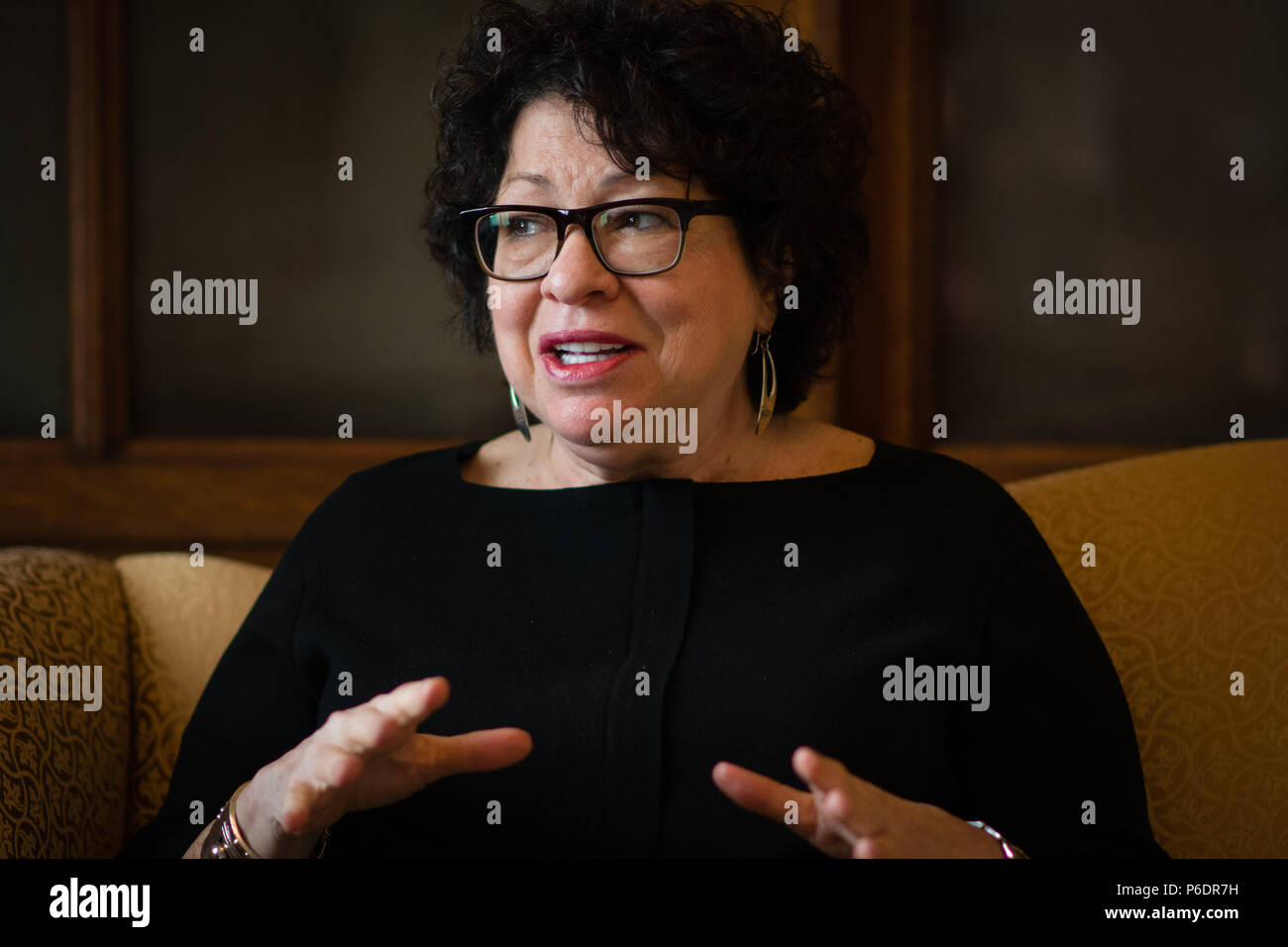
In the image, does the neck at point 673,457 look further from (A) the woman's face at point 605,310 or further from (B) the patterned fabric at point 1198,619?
(B) the patterned fabric at point 1198,619

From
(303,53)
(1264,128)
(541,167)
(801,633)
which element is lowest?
(801,633)

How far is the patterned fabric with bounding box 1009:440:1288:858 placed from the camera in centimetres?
114

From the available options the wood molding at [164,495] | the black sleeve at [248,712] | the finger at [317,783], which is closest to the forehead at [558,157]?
the black sleeve at [248,712]

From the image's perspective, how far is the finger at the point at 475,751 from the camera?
83 cm

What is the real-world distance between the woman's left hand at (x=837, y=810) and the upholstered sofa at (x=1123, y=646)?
0.46 meters

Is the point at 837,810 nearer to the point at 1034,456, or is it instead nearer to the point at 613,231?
the point at 613,231

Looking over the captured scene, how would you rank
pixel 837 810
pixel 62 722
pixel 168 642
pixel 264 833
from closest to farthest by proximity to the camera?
pixel 837 810 < pixel 264 833 < pixel 62 722 < pixel 168 642

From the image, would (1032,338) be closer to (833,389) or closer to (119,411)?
(833,389)

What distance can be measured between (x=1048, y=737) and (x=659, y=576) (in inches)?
15.9

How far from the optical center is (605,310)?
105cm

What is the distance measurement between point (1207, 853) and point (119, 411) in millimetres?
1668

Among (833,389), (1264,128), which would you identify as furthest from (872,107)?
(1264,128)

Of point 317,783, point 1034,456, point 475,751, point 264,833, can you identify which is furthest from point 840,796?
point 1034,456
